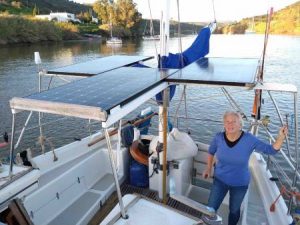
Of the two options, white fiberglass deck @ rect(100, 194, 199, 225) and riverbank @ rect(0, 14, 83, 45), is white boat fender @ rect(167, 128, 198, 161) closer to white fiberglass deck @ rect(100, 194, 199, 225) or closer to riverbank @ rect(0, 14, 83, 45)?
white fiberglass deck @ rect(100, 194, 199, 225)

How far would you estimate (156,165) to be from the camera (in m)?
5.89

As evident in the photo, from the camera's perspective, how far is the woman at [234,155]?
152 inches

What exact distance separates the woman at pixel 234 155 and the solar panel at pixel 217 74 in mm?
968

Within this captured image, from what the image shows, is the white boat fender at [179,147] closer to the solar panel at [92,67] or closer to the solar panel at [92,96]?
the solar panel at [92,96]

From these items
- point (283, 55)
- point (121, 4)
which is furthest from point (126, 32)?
point (283, 55)

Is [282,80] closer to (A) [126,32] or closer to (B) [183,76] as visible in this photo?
(B) [183,76]

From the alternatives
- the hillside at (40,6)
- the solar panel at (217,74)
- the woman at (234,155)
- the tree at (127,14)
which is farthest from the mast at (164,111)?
the hillside at (40,6)

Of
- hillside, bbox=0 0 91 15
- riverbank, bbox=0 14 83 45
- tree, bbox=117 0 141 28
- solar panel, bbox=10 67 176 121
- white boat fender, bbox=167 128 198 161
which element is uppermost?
hillside, bbox=0 0 91 15

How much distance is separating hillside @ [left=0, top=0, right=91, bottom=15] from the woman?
91.5m

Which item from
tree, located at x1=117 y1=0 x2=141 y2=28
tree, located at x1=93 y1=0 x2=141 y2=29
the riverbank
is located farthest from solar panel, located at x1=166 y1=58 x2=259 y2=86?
tree, located at x1=117 y1=0 x2=141 y2=28

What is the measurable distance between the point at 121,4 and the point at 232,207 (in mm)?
89151

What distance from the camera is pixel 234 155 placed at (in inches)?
156

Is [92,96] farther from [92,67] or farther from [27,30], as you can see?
[27,30]

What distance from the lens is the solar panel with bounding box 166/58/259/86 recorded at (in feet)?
15.6
